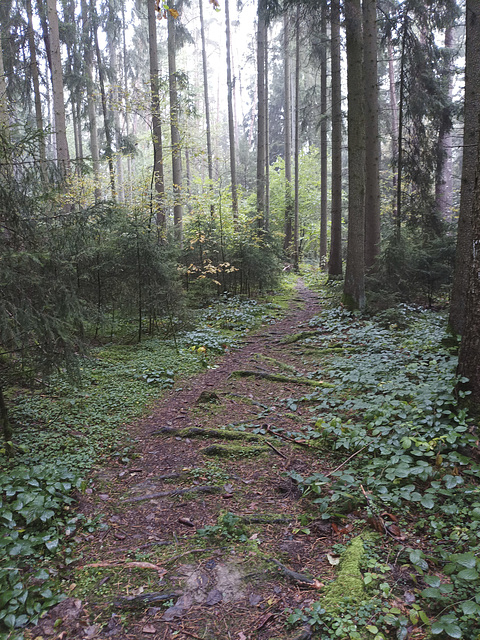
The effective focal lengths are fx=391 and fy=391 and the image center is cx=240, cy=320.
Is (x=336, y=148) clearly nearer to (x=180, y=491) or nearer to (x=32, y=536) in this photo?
(x=180, y=491)

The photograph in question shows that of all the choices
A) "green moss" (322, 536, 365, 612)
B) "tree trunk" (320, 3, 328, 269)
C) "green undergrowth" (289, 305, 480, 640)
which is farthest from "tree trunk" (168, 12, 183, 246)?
"green moss" (322, 536, 365, 612)

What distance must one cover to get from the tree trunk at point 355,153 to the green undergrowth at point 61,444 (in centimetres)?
336

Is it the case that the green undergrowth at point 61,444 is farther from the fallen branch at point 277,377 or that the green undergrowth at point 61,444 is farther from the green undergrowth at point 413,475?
the green undergrowth at point 413,475

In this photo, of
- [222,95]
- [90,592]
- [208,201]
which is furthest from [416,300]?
[222,95]

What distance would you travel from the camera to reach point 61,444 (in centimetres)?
412

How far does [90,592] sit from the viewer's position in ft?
8.23

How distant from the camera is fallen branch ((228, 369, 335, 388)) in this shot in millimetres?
5972

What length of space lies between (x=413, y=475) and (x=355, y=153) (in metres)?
8.00

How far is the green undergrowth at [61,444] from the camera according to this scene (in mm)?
2490

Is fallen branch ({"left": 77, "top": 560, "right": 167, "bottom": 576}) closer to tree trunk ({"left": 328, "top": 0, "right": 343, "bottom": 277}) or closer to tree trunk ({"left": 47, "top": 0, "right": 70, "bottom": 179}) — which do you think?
tree trunk ({"left": 47, "top": 0, "right": 70, "bottom": 179})

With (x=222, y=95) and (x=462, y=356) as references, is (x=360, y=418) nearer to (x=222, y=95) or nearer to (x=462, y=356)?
(x=462, y=356)

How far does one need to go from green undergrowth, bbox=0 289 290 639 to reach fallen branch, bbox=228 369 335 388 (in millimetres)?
780

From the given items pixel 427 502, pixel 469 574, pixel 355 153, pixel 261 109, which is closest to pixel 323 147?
pixel 261 109

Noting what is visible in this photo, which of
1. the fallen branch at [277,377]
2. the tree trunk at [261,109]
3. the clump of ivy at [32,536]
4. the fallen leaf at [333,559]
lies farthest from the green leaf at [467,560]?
the tree trunk at [261,109]
